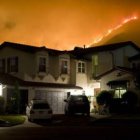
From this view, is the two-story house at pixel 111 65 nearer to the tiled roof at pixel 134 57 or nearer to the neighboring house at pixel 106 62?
the neighboring house at pixel 106 62

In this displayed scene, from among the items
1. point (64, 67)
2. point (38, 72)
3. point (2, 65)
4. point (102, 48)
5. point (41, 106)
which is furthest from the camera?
point (102, 48)

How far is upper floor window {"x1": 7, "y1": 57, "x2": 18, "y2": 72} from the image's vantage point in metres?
49.5

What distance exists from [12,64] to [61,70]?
583 centimetres

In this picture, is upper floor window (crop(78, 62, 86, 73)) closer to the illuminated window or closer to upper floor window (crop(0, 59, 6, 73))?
the illuminated window

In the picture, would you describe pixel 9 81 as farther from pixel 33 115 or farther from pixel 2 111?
pixel 33 115

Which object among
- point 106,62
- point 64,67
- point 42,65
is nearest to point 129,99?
point 106,62

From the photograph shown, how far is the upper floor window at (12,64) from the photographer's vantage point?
49.5 meters

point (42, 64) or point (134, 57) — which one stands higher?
point (134, 57)

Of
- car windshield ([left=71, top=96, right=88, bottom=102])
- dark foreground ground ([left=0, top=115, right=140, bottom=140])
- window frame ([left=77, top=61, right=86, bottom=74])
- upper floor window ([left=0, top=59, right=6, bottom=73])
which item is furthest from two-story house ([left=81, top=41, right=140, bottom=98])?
upper floor window ([left=0, top=59, right=6, bottom=73])

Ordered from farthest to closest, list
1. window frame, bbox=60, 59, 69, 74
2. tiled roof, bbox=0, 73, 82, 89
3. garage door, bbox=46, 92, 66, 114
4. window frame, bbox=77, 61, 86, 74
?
window frame, bbox=77, 61, 86, 74 → window frame, bbox=60, 59, 69, 74 → garage door, bbox=46, 92, 66, 114 → tiled roof, bbox=0, 73, 82, 89

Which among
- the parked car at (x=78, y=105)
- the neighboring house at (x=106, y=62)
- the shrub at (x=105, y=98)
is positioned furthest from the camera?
the neighboring house at (x=106, y=62)

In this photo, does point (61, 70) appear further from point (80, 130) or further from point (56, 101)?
point (80, 130)

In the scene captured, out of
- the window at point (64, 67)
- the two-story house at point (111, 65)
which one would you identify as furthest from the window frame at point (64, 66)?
the two-story house at point (111, 65)

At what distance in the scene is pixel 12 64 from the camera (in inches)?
1969
